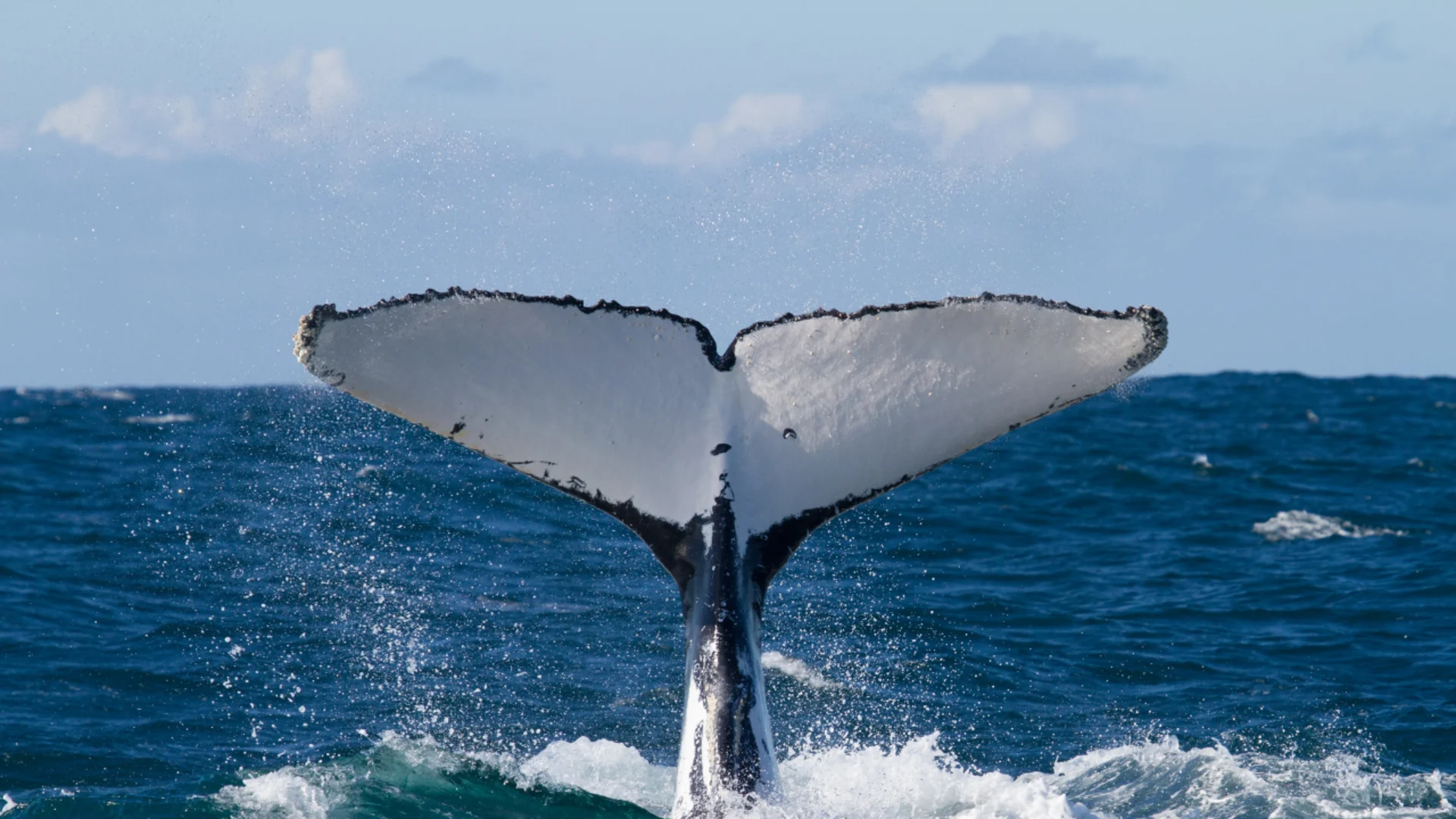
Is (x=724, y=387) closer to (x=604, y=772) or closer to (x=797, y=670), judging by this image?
(x=604, y=772)

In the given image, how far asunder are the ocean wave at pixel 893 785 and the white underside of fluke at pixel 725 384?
149 centimetres

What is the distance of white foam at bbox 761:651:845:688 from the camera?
10250mm

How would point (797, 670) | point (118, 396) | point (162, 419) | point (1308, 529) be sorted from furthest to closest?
1. point (118, 396)
2. point (162, 419)
3. point (1308, 529)
4. point (797, 670)

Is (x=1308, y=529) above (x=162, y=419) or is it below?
below

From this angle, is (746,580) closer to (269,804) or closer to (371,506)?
(269,804)

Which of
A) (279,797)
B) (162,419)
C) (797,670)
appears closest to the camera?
(279,797)

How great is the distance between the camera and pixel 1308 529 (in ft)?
59.1

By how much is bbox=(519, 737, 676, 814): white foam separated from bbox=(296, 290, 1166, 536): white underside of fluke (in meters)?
1.95

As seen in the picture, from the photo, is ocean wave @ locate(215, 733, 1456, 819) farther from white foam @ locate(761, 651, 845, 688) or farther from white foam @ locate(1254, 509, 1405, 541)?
white foam @ locate(1254, 509, 1405, 541)

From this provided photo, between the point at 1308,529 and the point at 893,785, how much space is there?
12248 millimetres

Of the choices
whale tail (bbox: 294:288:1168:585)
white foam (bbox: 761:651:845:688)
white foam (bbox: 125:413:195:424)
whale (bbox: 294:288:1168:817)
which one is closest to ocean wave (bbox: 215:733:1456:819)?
whale (bbox: 294:288:1168:817)

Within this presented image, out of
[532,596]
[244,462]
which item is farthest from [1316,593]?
[244,462]

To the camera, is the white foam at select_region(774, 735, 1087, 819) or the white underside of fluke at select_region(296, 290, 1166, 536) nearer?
the white underside of fluke at select_region(296, 290, 1166, 536)

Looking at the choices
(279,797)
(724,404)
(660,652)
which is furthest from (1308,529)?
(279,797)
